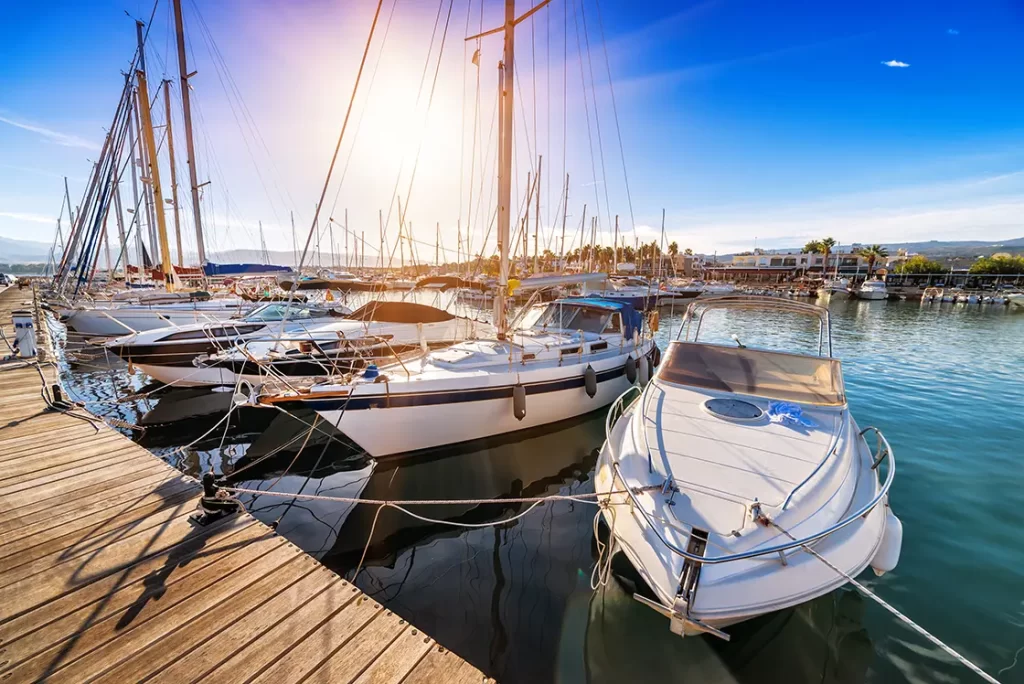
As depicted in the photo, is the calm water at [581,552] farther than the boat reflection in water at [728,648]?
Yes

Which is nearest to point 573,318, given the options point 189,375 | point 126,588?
point 126,588

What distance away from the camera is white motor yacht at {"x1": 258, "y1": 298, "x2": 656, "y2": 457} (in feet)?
20.7

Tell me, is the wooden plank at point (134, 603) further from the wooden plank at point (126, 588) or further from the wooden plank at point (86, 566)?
the wooden plank at point (86, 566)

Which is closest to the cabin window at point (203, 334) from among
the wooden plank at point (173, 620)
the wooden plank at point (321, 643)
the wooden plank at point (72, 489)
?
the wooden plank at point (72, 489)

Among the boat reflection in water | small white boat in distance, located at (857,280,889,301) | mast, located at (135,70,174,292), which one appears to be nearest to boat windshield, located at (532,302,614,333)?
the boat reflection in water

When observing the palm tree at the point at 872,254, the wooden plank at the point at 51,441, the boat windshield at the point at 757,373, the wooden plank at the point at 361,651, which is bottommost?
the wooden plank at the point at 361,651

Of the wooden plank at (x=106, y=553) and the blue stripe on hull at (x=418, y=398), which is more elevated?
the blue stripe on hull at (x=418, y=398)

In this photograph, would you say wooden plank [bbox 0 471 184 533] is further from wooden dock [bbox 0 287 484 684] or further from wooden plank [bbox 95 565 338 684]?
wooden plank [bbox 95 565 338 684]

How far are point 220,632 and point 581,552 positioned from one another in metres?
3.88

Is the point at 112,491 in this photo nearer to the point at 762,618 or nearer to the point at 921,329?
the point at 762,618

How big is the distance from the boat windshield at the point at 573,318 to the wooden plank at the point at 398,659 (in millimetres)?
7480

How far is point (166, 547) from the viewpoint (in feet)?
10.7

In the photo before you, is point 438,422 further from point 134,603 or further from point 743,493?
point 743,493

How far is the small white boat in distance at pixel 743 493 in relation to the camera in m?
2.95
